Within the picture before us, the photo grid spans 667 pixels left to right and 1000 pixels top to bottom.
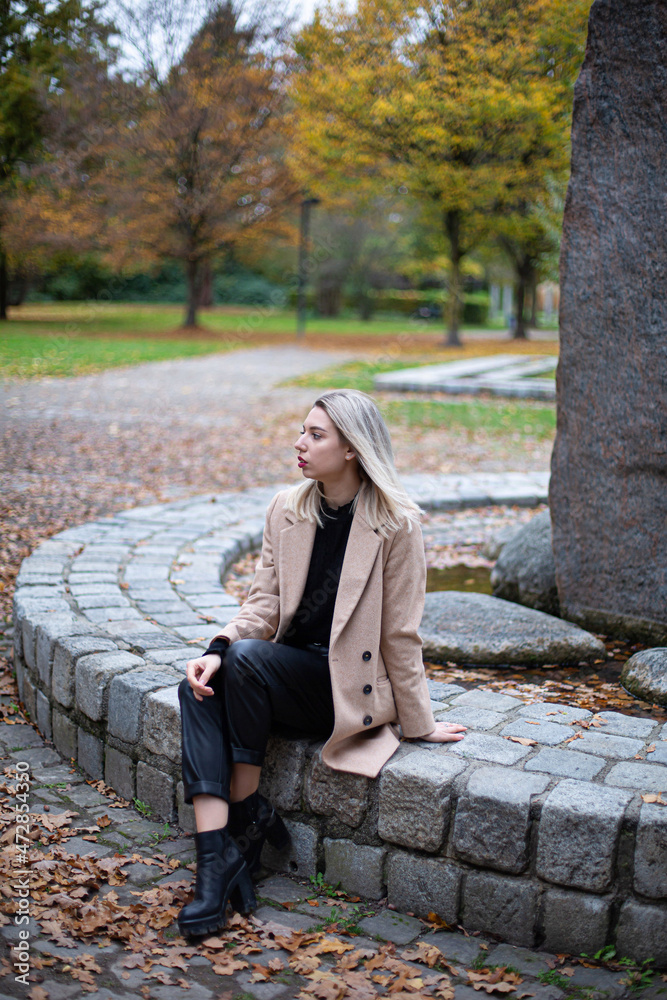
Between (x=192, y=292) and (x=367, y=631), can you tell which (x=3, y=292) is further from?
(x=367, y=631)

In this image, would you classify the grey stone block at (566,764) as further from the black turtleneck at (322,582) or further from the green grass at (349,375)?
the green grass at (349,375)

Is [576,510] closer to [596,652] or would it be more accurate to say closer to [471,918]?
[596,652]

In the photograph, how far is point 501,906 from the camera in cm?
261

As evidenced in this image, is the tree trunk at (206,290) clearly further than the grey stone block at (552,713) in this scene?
Yes

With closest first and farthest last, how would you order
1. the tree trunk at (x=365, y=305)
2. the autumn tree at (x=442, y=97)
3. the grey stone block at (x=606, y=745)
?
the grey stone block at (x=606, y=745) < the autumn tree at (x=442, y=97) < the tree trunk at (x=365, y=305)

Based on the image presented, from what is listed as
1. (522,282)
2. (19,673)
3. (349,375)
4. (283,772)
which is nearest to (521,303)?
(522,282)

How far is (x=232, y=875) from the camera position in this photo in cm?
268

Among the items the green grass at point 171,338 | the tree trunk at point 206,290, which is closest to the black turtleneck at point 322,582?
the green grass at point 171,338

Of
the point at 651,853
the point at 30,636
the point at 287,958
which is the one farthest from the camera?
the point at 30,636

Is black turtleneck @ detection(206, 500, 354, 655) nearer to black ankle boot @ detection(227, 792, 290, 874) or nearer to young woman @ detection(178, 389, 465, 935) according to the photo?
young woman @ detection(178, 389, 465, 935)

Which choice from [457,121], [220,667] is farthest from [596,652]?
[457,121]

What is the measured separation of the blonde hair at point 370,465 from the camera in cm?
290

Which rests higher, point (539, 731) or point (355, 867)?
point (539, 731)

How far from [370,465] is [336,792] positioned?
42.0 inches
